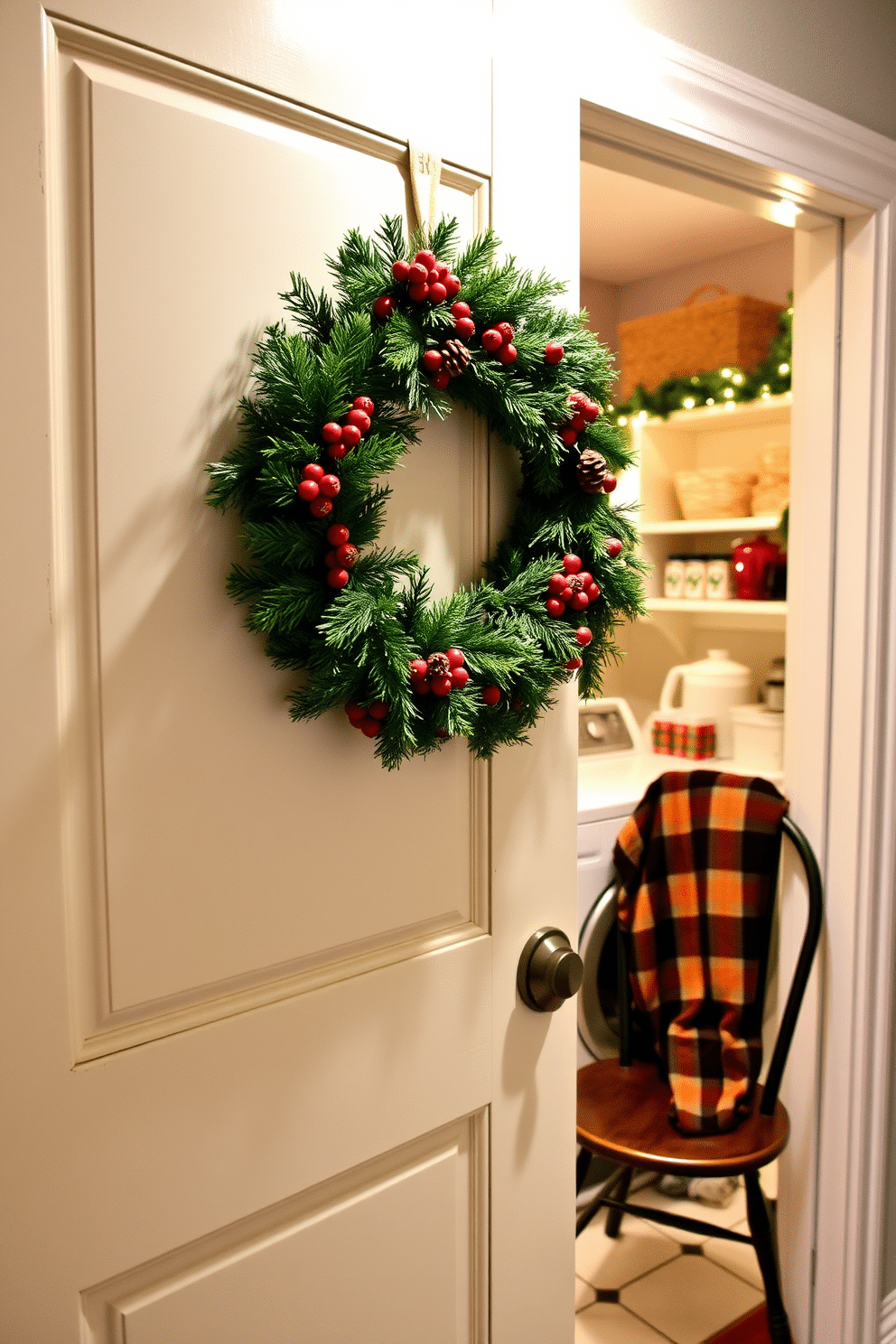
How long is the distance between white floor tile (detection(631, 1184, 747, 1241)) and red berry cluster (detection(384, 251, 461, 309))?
210cm

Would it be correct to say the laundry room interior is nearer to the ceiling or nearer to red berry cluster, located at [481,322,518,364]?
the ceiling

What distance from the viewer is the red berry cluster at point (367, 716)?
2.79 ft

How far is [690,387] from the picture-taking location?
2.94 m

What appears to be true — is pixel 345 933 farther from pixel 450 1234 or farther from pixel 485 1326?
pixel 485 1326

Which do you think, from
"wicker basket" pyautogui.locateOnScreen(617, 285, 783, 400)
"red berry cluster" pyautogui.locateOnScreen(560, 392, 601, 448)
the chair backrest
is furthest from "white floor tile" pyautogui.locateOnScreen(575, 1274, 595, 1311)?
"wicker basket" pyautogui.locateOnScreen(617, 285, 783, 400)

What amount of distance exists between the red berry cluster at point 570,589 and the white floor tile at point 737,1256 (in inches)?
69.0

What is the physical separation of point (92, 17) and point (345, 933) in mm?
766

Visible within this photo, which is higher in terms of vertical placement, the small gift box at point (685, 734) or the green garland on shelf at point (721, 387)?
the green garland on shelf at point (721, 387)

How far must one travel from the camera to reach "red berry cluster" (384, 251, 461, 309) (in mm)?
845

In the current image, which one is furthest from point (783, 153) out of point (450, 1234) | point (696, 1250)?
point (696, 1250)

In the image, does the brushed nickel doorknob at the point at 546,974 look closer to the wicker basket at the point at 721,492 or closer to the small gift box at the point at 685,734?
the small gift box at the point at 685,734

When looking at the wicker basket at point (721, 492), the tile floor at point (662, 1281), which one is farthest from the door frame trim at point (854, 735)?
the wicker basket at point (721, 492)

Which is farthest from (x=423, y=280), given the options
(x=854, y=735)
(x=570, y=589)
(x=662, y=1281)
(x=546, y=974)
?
(x=662, y=1281)

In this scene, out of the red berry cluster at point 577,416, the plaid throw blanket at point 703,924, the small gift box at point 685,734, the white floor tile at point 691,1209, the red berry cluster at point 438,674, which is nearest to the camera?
the red berry cluster at point 438,674
